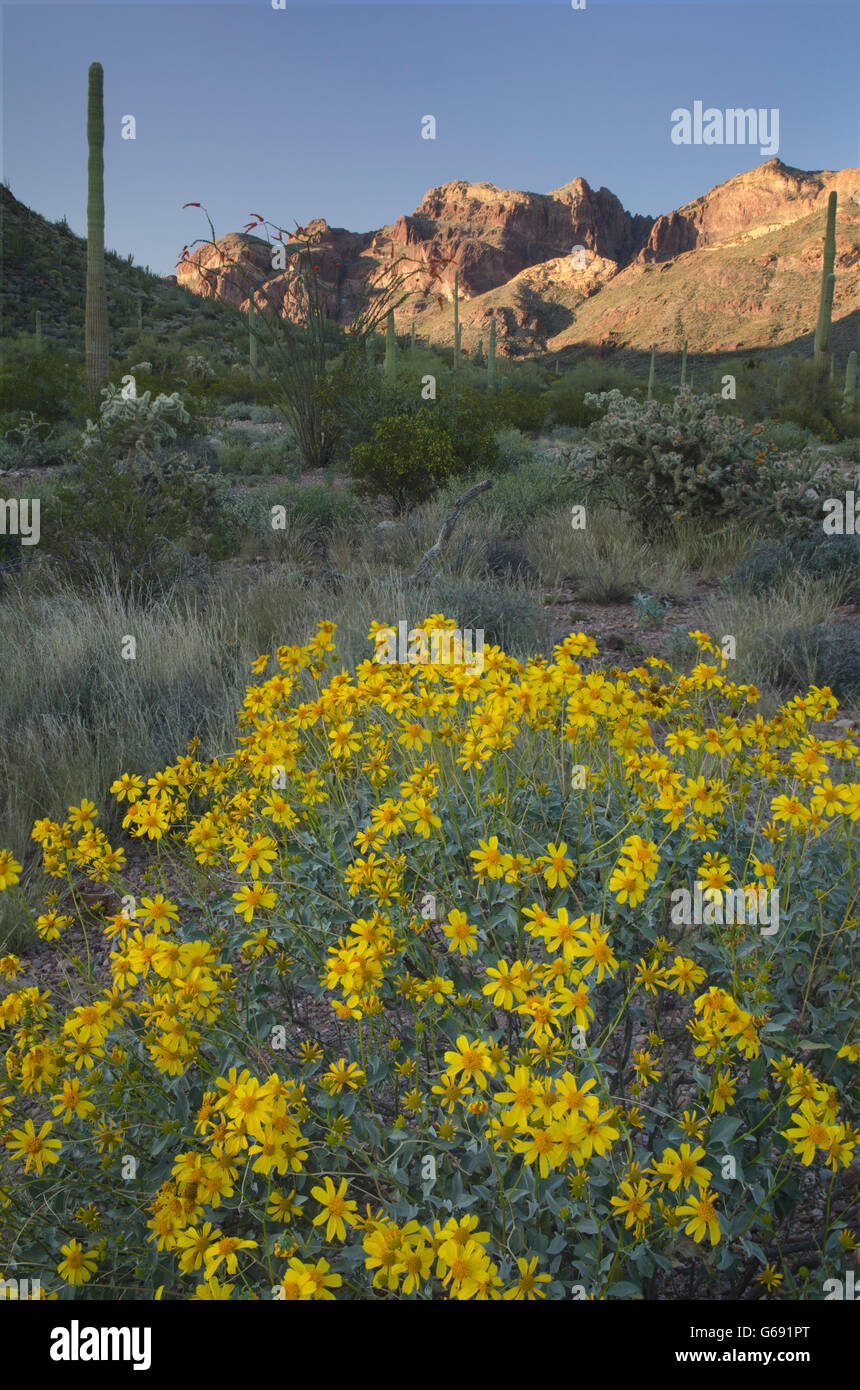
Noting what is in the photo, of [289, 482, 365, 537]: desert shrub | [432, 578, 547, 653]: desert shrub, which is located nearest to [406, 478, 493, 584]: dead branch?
[432, 578, 547, 653]: desert shrub

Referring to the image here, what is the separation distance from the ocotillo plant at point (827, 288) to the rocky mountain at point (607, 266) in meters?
10.2

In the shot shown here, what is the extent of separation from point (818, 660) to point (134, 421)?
8.15m

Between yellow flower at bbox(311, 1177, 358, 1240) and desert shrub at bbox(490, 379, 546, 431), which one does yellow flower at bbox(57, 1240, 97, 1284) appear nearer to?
yellow flower at bbox(311, 1177, 358, 1240)

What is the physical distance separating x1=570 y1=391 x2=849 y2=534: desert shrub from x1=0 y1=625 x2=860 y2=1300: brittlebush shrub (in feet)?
19.1

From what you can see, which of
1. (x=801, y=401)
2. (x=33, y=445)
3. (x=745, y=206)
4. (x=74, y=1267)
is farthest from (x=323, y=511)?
(x=745, y=206)

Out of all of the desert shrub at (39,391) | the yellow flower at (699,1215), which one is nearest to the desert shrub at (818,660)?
the yellow flower at (699,1215)

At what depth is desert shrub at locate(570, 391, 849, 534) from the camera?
7434mm

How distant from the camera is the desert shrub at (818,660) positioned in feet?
15.8

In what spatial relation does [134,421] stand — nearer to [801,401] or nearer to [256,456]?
[256,456]

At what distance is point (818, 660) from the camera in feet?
16.1

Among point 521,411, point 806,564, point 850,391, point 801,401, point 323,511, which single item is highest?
point 850,391

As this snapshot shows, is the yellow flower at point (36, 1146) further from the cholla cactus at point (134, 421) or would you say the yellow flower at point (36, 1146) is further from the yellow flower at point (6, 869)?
the cholla cactus at point (134, 421)
